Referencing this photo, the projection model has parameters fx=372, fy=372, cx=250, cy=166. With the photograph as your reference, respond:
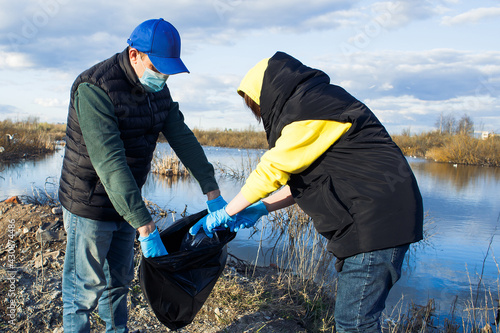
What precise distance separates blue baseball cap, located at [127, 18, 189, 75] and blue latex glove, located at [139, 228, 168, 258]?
2.83 ft

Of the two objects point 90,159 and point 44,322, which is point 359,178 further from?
point 44,322

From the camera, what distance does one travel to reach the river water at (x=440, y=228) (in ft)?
13.9

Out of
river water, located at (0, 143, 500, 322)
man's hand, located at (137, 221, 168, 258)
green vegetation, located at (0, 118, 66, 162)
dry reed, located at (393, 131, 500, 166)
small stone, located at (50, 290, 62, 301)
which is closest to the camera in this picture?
man's hand, located at (137, 221, 168, 258)

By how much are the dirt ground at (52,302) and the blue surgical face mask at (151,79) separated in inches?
63.3

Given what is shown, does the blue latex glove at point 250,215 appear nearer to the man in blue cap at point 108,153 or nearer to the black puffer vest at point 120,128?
the man in blue cap at point 108,153

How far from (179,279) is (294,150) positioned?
1017 mm

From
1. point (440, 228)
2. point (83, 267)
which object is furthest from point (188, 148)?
point (440, 228)

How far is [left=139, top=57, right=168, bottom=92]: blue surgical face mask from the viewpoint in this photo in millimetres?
2006

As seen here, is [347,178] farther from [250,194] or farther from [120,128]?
[120,128]

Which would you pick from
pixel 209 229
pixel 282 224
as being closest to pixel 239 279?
pixel 209 229

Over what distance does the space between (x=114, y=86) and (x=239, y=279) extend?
7.29 ft

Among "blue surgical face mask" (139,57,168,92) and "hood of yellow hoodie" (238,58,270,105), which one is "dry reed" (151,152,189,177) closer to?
"blue surgical face mask" (139,57,168,92)

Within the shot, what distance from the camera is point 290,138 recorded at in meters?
1.60

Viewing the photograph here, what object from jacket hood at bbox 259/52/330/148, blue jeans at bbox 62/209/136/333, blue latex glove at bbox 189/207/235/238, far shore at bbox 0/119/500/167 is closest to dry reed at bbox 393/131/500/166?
far shore at bbox 0/119/500/167
